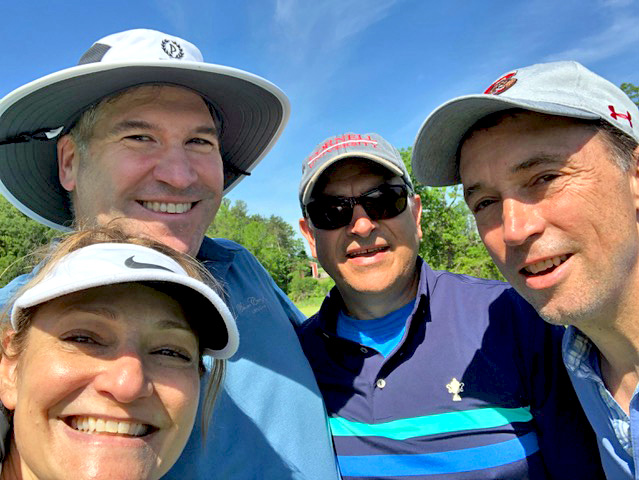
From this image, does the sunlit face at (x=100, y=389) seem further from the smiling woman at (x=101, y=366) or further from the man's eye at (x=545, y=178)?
A: the man's eye at (x=545, y=178)

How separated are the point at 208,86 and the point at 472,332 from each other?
2.34m

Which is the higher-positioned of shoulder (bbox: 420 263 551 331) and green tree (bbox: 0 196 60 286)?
green tree (bbox: 0 196 60 286)

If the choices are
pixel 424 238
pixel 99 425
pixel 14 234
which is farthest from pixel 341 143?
pixel 14 234

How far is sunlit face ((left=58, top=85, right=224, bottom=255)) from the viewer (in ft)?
8.39

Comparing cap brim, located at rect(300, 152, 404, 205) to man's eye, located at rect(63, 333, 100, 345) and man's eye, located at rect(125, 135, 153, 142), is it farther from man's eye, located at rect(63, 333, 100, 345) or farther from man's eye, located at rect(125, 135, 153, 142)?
man's eye, located at rect(63, 333, 100, 345)

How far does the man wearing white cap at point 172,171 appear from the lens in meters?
2.40

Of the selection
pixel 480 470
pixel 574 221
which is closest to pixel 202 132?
pixel 574 221

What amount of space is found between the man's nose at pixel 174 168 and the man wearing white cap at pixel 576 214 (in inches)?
60.1

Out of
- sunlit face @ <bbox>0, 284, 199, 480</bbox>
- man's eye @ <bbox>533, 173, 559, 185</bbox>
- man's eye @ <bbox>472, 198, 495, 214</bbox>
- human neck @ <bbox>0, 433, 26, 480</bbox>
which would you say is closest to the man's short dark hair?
man's eye @ <bbox>533, 173, 559, 185</bbox>

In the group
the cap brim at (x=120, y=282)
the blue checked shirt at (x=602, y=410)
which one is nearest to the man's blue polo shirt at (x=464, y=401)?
the blue checked shirt at (x=602, y=410)

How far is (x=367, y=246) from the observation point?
3.34 m

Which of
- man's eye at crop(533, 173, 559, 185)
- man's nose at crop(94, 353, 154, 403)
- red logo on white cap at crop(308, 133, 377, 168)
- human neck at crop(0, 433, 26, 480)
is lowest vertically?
human neck at crop(0, 433, 26, 480)

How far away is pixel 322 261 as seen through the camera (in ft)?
11.8

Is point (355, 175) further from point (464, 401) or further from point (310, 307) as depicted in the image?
point (310, 307)
